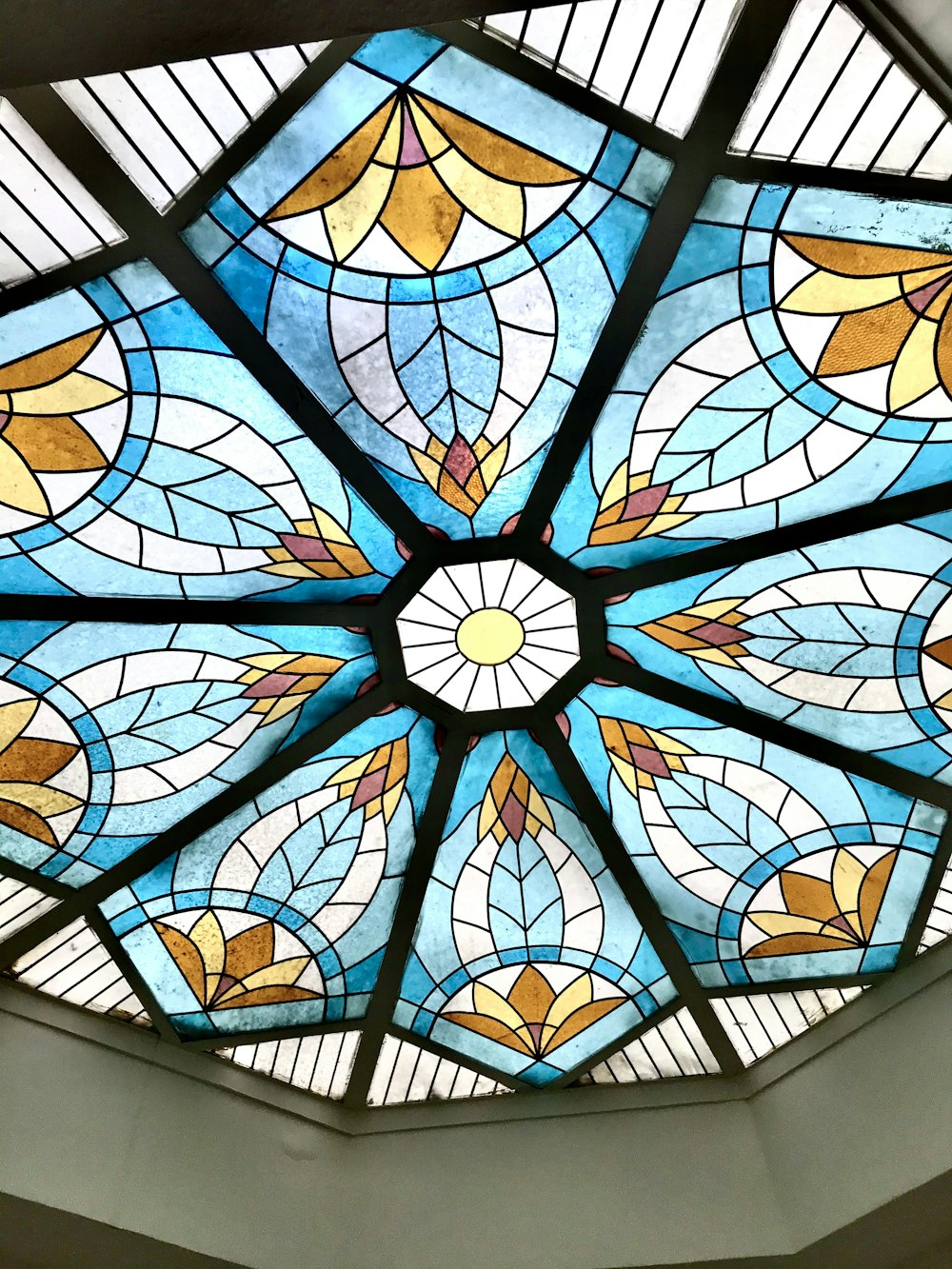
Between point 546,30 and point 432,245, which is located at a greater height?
point 546,30

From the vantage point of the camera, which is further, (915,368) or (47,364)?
(915,368)

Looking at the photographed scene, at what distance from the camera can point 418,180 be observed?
5.71 meters

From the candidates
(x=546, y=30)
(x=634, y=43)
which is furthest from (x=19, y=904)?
(x=634, y=43)

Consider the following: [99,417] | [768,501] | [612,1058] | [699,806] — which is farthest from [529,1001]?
[99,417]

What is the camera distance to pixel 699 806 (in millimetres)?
8922

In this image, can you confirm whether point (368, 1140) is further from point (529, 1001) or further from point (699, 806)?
point (699, 806)

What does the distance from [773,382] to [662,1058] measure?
7294 mm

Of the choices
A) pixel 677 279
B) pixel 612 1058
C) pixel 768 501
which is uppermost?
pixel 677 279

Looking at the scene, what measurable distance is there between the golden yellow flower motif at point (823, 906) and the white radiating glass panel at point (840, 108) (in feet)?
19.5

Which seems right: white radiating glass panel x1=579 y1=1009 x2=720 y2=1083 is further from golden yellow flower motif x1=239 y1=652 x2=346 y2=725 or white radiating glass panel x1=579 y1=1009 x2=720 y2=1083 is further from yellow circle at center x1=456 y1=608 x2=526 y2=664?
golden yellow flower motif x1=239 y1=652 x2=346 y2=725

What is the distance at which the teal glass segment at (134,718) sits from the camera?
7645mm

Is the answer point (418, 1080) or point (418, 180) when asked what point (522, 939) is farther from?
point (418, 180)

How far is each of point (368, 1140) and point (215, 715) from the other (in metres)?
5.09

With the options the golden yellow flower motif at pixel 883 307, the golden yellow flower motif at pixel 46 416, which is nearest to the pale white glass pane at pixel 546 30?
the golden yellow flower motif at pixel 883 307
